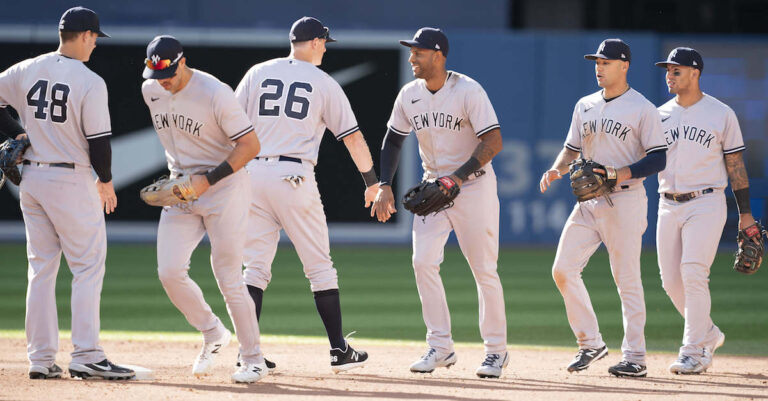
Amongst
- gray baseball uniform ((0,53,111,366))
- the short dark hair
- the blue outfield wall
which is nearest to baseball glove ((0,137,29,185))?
gray baseball uniform ((0,53,111,366))

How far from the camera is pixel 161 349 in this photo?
7.24 meters

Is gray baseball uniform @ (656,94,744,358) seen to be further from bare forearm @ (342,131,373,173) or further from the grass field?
bare forearm @ (342,131,373,173)

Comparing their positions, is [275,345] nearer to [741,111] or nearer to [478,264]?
[478,264]

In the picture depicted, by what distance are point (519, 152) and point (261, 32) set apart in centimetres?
417

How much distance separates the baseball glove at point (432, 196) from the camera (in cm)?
591

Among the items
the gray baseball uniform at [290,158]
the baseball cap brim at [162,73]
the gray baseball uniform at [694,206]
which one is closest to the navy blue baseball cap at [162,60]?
the baseball cap brim at [162,73]

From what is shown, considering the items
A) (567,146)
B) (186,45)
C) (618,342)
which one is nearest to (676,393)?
(567,146)

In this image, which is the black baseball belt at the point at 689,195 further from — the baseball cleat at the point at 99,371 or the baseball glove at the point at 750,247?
the baseball cleat at the point at 99,371

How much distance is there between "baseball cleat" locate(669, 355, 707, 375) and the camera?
20.6 ft

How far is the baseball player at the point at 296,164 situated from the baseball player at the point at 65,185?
0.86m

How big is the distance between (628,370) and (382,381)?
4.85 feet

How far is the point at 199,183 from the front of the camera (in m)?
5.31

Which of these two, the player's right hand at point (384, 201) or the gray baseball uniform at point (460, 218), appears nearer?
the gray baseball uniform at point (460, 218)

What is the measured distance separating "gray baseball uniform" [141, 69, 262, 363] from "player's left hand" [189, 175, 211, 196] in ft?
0.61
